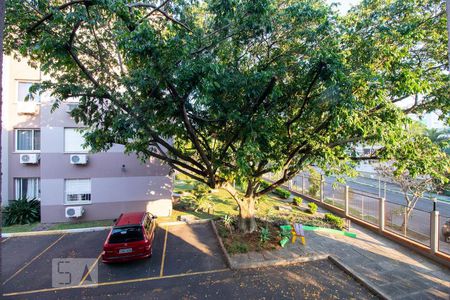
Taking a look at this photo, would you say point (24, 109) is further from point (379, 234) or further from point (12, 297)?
point (379, 234)

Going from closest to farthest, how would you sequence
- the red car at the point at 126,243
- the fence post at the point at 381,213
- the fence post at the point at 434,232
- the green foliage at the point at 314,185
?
1. the red car at the point at 126,243
2. the fence post at the point at 434,232
3. the fence post at the point at 381,213
4. the green foliage at the point at 314,185

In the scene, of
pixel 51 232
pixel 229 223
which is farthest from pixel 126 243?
pixel 51 232

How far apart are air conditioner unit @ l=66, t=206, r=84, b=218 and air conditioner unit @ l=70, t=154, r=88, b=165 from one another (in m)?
2.29

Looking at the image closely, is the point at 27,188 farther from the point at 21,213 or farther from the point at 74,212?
the point at 74,212

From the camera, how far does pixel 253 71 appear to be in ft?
24.7

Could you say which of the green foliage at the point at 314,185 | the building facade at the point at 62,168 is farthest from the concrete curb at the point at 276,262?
the green foliage at the point at 314,185

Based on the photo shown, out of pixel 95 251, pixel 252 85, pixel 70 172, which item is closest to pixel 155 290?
pixel 95 251

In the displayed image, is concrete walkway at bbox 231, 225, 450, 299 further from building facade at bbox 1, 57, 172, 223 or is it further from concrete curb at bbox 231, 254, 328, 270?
building facade at bbox 1, 57, 172, 223

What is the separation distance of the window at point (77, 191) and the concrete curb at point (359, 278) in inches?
474

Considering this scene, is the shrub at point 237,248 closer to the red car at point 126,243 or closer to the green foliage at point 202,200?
the red car at point 126,243

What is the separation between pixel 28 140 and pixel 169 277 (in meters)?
12.1

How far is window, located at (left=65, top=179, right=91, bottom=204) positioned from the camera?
12602 millimetres

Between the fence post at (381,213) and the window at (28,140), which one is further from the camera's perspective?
the window at (28,140)

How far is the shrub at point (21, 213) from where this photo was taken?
12.3 metres
